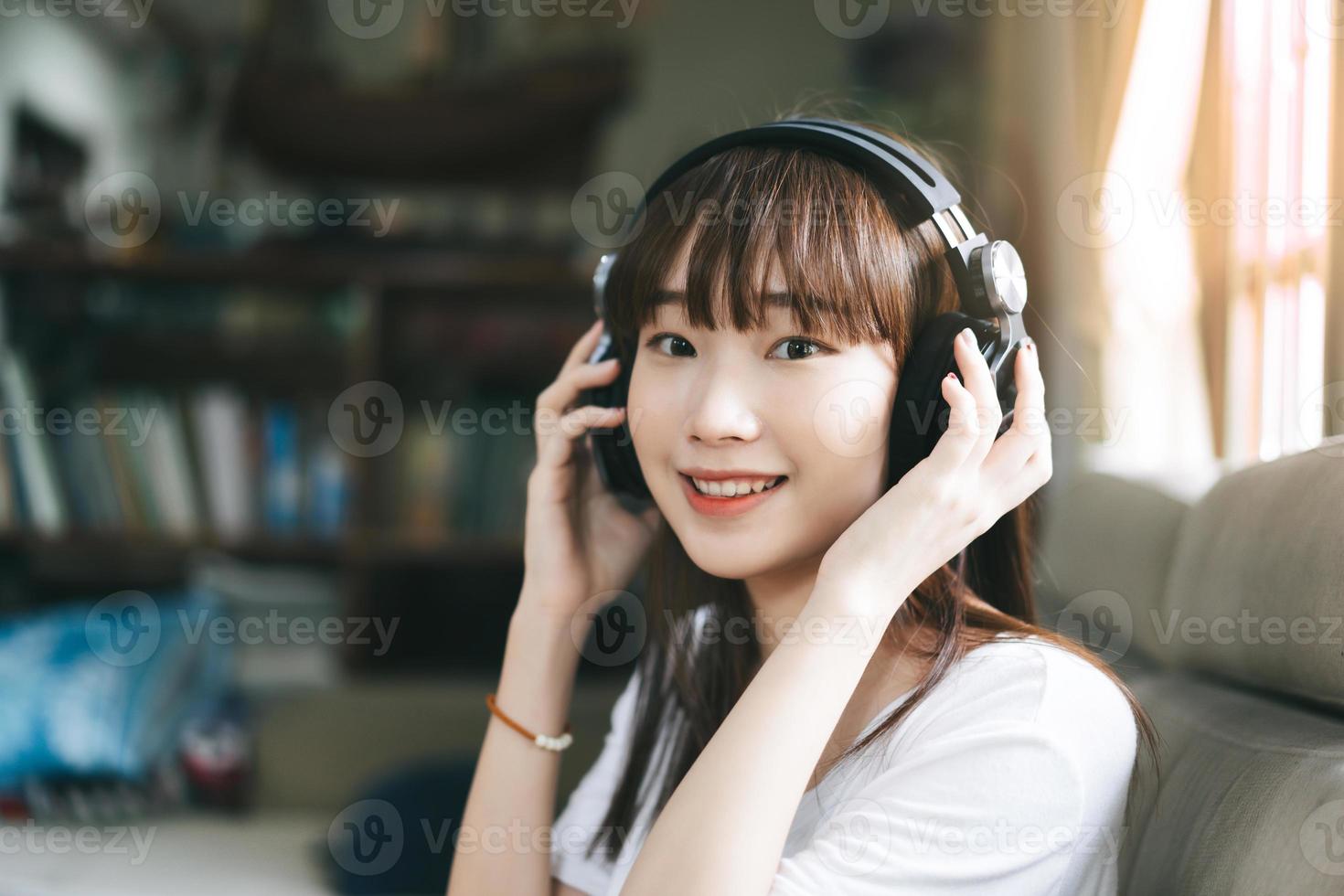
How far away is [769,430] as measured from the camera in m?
0.84

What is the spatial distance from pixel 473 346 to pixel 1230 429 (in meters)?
1.59

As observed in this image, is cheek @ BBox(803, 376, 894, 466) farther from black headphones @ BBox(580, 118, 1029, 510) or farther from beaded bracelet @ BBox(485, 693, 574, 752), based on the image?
beaded bracelet @ BBox(485, 693, 574, 752)

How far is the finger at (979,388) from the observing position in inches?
30.9

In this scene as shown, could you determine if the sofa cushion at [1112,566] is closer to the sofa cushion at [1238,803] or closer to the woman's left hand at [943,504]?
the sofa cushion at [1238,803]

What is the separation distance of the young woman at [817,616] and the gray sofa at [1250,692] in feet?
0.25

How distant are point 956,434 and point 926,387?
6 cm

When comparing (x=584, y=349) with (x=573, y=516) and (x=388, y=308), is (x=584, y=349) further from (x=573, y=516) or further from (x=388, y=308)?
(x=388, y=308)

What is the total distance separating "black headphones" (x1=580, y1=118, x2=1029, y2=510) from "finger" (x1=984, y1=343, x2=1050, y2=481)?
0.9 inches

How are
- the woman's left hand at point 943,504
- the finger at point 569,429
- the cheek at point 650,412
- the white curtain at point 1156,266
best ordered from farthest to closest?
1. the white curtain at point 1156,266
2. the finger at point 569,429
3. the cheek at point 650,412
4. the woman's left hand at point 943,504

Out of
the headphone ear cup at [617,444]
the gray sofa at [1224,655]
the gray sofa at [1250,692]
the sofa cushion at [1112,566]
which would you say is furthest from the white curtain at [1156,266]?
the headphone ear cup at [617,444]

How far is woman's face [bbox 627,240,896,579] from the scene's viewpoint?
0.83 m

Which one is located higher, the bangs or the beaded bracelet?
the bangs

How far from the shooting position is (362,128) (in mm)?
2695

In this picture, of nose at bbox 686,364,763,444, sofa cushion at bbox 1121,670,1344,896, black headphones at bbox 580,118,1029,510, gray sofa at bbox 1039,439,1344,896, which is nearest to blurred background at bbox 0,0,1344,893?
gray sofa at bbox 1039,439,1344,896
